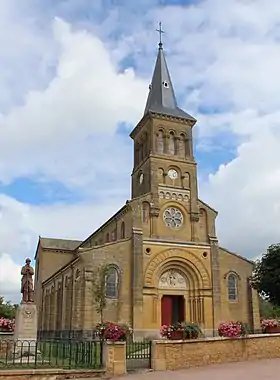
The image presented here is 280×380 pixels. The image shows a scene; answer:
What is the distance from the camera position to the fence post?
610 inches

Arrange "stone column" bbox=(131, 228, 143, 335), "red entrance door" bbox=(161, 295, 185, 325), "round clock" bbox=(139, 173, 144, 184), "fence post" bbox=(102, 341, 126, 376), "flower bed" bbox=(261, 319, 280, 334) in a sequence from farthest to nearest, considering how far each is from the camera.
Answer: "round clock" bbox=(139, 173, 144, 184) < "red entrance door" bbox=(161, 295, 185, 325) < "stone column" bbox=(131, 228, 143, 335) < "flower bed" bbox=(261, 319, 280, 334) < "fence post" bbox=(102, 341, 126, 376)

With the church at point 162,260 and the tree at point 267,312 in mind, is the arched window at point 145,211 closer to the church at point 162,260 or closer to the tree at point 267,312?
the church at point 162,260

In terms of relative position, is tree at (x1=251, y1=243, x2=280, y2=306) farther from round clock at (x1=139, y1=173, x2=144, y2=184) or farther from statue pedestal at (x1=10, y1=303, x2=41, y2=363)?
statue pedestal at (x1=10, y1=303, x2=41, y2=363)

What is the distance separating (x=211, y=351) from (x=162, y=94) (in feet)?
96.5

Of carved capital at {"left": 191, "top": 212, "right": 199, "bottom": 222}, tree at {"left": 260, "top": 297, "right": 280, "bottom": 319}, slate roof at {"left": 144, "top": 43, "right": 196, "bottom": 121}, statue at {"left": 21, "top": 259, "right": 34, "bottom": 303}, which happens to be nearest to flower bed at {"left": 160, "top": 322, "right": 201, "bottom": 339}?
statue at {"left": 21, "top": 259, "right": 34, "bottom": 303}

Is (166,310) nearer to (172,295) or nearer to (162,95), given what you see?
(172,295)

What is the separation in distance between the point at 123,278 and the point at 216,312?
26.5 ft

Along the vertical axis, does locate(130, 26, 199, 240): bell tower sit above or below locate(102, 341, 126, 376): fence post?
above

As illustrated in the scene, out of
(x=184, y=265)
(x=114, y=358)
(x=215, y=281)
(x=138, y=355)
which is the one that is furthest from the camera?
(x=184, y=265)

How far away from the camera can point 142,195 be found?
36.8 metres

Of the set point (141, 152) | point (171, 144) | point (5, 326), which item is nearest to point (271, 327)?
point (5, 326)

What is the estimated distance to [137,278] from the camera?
110 ft

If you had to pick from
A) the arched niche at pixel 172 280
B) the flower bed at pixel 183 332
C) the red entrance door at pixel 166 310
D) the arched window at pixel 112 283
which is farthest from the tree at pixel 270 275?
the flower bed at pixel 183 332

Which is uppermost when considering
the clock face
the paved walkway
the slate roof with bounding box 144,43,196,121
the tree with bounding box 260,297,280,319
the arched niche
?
the slate roof with bounding box 144,43,196,121
